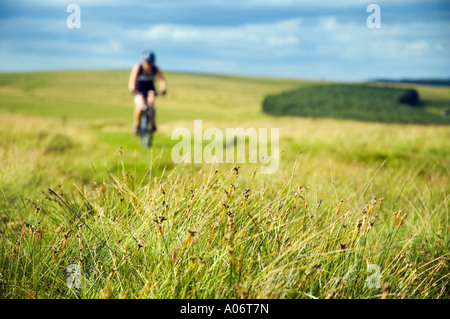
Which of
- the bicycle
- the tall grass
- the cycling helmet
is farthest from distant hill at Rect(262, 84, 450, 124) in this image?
the tall grass

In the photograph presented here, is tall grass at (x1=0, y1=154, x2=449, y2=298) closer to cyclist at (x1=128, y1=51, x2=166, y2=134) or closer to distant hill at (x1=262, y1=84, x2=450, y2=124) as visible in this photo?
cyclist at (x1=128, y1=51, x2=166, y2=134)

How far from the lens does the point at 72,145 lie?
36.1 ft

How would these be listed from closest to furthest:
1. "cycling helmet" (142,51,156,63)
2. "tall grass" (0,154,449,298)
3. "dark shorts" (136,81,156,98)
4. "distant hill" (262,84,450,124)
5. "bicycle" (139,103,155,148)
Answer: "tall grass" (0,154,449,298) → "cycling helmet" (142,51,156,63) → "dark shorts" (136,81,156,98) → "bicycle" (139,103,155,148) → "distant hill" (262,84,450,124)

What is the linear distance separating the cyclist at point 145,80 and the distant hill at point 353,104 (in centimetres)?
4430

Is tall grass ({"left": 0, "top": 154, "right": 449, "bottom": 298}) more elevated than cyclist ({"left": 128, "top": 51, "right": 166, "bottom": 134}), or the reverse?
cyclist ({"left": 128, "top": 51, "right": 166, "bottom": 134})

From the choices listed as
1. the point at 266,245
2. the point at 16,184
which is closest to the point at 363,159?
the point at 16,184

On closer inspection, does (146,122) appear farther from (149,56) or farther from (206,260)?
(206,260)

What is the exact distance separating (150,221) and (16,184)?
3220 millimetres

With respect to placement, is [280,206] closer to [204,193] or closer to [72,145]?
[204,193]

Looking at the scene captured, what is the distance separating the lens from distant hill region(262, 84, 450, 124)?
188 feet

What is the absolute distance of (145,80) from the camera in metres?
11.9

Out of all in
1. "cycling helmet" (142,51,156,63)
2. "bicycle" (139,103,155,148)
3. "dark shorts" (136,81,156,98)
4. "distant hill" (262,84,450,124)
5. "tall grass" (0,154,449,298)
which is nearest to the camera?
"tall grass" (0,154,449,298)

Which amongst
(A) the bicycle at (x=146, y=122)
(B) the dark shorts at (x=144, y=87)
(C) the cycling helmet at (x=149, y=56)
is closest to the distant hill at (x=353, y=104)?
(A) the bicycle at (x=146, y=122)

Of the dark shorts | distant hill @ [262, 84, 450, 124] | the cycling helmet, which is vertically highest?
the cycling helmet
